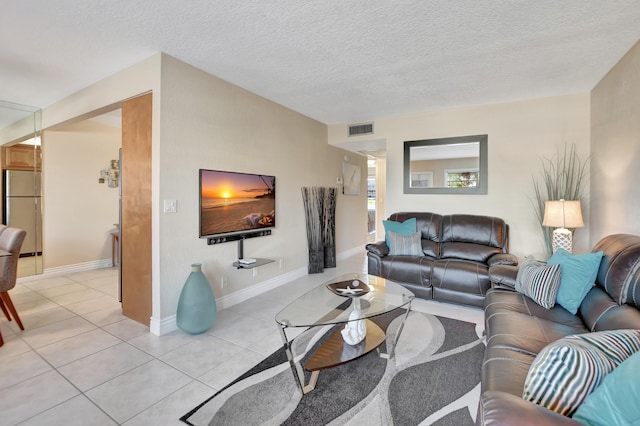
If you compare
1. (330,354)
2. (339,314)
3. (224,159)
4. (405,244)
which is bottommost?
(330,354)

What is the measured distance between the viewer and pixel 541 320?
6.13 feet

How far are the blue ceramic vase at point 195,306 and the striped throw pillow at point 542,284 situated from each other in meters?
2.69

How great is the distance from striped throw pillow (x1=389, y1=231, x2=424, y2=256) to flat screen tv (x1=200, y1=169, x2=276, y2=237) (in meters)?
1.66

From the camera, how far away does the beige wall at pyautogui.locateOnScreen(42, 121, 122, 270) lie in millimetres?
4410

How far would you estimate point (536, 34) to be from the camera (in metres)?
2.29

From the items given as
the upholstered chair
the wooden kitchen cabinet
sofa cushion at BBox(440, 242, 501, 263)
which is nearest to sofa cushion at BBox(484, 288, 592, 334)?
sofa cushion at BBox(440, 242, 501, 263)

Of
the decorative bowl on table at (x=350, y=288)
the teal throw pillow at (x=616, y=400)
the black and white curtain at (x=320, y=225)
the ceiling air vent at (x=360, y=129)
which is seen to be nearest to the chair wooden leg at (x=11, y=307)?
the decorative bowl on table at (x=350, y=288)

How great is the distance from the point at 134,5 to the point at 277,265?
314cm

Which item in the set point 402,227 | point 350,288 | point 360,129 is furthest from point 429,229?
point 360,129

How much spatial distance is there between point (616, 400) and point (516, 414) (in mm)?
279

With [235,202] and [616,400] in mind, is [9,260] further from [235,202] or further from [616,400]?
[616,400]

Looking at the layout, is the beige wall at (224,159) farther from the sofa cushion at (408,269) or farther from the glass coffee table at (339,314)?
the sofa cushion at (408,269)

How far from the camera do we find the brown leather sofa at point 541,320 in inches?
49.0

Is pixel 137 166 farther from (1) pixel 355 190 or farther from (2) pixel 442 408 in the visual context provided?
(1) pixel 355 190
